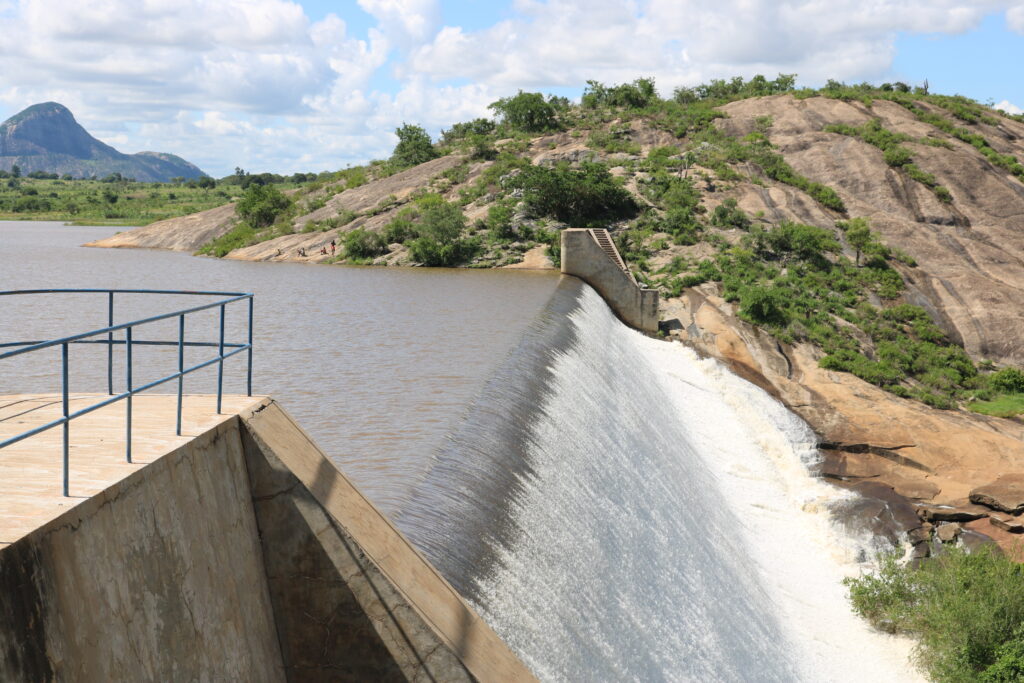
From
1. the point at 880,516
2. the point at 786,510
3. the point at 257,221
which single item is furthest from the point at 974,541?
the point at 257,221

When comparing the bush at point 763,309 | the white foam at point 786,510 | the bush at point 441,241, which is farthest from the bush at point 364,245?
the bush at point 763,309

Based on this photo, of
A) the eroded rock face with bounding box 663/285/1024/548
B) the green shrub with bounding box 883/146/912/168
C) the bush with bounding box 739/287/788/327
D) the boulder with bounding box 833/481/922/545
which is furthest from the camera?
the green shrub with bounding box 883/146/912/168

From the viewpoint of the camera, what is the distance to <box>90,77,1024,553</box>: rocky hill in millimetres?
25078

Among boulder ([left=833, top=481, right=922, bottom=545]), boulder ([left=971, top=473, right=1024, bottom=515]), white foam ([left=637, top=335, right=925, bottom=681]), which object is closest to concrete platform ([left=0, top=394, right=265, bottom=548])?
white foam ([left=637, top=335, right=925, bottom=681])

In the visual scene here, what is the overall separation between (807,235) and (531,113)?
1000 inches

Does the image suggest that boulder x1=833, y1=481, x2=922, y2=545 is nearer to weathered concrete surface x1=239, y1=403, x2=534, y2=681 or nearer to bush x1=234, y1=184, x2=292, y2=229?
weathered concrete surface x1=239, y1=403, x2=534, y2=681

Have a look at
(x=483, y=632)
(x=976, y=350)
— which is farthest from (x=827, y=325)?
(x=483, y=632)

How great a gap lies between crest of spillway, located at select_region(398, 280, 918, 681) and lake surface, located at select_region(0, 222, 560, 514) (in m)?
0.91

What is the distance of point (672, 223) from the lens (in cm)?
3806

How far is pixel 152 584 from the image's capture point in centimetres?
494

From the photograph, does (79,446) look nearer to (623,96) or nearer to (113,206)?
(623,96)

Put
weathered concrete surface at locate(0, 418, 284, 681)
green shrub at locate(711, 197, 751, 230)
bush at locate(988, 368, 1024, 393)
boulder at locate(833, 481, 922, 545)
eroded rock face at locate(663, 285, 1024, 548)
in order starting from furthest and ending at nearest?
green shrub at locate(711, 197, 751, 230)
bush at locate(988, 368, 1024, 393)
eroded rock face at locate(663, 285, 1024, 548)
boulder at locate(833, 481, 922, 545)
weathered concrete surface at locate(0, 418, 284, 681)

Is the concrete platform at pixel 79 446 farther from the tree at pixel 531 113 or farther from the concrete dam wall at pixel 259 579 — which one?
the tree at pixel 531 113

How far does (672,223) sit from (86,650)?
117 feet
